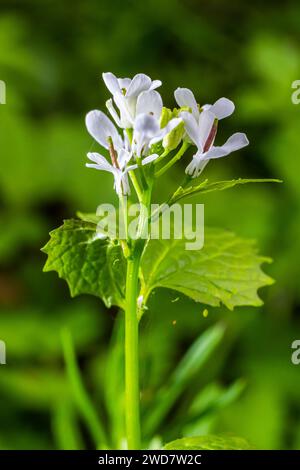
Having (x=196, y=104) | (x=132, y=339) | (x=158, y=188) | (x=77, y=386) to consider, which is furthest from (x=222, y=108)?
(x=158, y=188)

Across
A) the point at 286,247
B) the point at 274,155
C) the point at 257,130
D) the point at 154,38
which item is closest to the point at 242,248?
the point at 286,247

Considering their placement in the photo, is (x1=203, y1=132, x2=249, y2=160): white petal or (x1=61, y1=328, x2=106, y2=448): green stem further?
(x1=61, y1=328, x2=106, y2=448): green stem

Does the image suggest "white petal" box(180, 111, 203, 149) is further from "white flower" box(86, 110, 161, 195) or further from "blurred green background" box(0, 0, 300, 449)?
"blurred green background" box(0, 0, 300, 449)

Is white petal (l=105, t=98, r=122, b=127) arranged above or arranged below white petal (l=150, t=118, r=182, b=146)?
above

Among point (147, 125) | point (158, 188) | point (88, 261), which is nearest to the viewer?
point (147, 125)

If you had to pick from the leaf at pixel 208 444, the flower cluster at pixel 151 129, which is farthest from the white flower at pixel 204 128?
Answer: the leaf at pixel 208 444

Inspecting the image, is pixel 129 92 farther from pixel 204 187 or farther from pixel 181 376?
pixel 181 376
